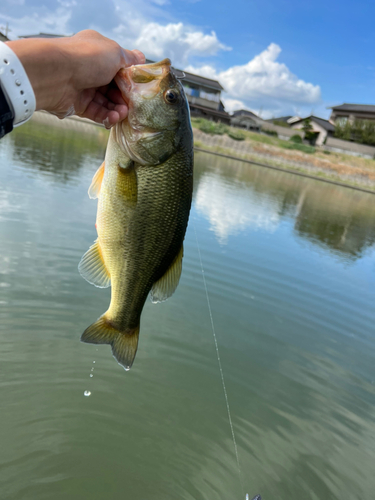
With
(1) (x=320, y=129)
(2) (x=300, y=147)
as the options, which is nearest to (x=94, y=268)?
(2) (x=300, y=147)

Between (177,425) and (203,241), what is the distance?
19.5 feet

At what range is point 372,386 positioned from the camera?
533cm

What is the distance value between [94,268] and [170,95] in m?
1.10

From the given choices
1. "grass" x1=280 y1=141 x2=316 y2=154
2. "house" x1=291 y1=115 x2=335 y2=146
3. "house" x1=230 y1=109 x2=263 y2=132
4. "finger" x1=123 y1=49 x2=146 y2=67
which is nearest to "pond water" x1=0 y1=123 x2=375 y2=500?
"finger" x1=123 y1=49 x2=146 y2=67

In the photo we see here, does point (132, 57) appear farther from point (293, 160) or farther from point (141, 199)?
point (293, 160)

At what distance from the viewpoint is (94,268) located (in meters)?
2.44

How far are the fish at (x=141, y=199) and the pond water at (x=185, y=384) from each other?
155 cm

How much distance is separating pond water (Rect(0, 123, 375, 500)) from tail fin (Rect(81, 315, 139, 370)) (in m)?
1.43

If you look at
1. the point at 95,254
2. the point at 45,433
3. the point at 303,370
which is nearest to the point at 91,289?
the point at 45,433

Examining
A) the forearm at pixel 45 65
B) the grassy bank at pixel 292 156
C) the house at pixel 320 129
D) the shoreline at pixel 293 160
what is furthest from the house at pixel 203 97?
the forearm at pixel 45 65

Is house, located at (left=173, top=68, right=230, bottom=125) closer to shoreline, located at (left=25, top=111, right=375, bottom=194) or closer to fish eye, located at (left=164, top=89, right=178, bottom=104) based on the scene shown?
shoreline, located at (left=25, top=111, right=375, bottom=194)

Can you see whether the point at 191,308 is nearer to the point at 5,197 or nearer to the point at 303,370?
the point at 303,370

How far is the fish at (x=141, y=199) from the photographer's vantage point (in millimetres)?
2074

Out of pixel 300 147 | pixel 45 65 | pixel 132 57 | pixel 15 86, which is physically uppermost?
pixel 300 147
